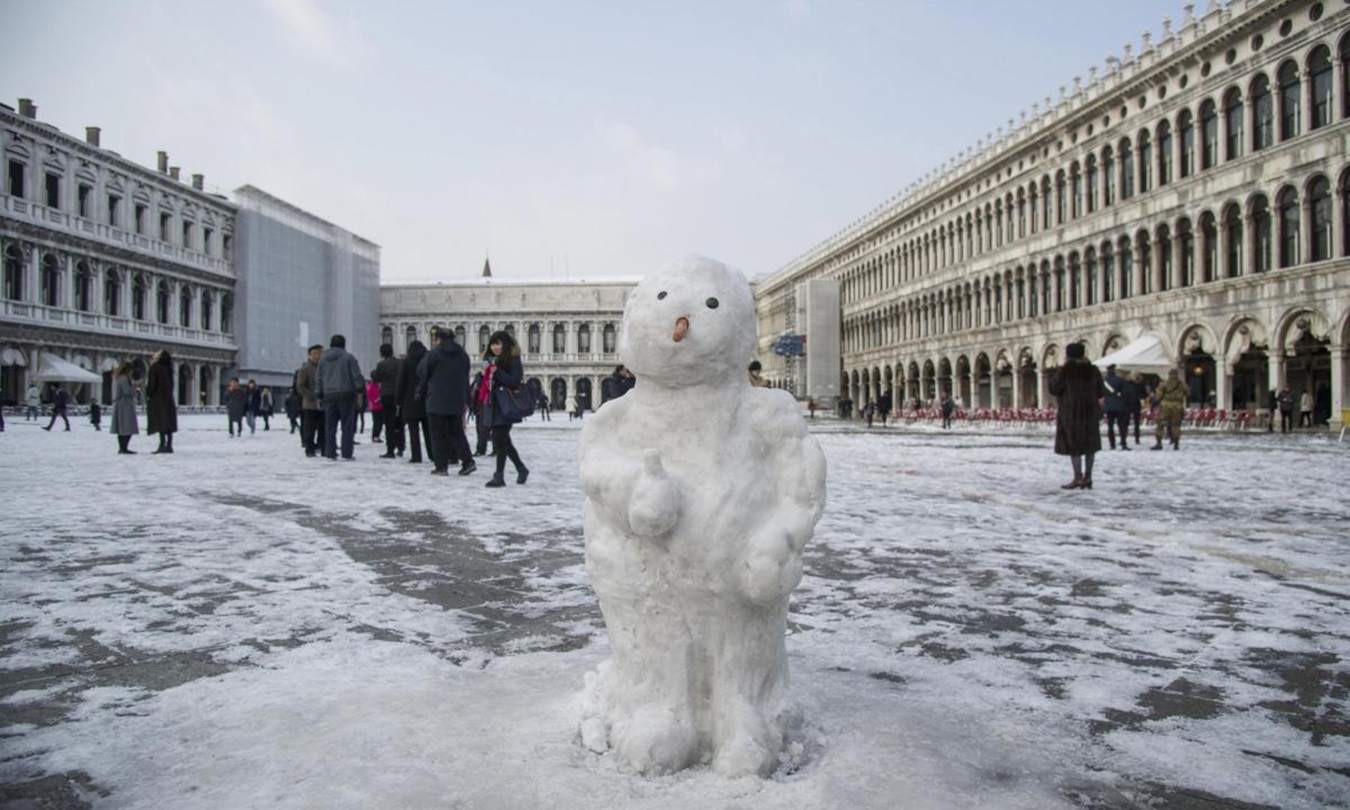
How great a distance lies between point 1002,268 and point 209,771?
1551 inches

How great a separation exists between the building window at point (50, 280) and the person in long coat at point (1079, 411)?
39.4 meters

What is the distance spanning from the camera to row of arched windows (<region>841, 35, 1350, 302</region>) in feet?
74.7

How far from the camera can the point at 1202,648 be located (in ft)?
10.0

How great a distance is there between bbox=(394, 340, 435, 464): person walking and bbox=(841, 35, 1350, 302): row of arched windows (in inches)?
896

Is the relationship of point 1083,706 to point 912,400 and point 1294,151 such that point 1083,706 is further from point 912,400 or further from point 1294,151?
point 912,400

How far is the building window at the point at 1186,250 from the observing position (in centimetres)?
2730

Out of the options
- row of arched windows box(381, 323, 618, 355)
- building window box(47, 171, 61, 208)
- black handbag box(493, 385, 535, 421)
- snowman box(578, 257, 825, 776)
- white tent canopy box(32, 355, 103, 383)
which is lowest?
snowman box(578, 257, 825, 776)

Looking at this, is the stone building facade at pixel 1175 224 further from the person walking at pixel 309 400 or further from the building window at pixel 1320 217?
the person walking at pixel 309 400

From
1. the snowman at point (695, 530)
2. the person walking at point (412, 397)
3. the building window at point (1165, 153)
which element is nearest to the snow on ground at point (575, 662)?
the snowman at point (695, 530)

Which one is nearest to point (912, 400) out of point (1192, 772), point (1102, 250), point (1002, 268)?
point (1002, 268)

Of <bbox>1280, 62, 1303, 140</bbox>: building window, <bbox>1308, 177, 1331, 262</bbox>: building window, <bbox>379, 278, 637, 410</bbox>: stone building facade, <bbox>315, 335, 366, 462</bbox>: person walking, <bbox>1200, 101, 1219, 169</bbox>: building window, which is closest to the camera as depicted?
<bbox>315, 335, 366, 462</bbox>: person walking

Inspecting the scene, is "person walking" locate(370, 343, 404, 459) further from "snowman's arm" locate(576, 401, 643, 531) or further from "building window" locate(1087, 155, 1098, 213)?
"building window" locate(1087, 155, 1098, 213)

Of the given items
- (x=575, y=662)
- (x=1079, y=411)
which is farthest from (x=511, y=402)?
(x=575, y=662)

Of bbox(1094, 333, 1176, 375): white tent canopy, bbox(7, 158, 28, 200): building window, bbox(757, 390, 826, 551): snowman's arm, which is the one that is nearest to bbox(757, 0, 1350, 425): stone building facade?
bbox(1094, 333, 1176, 375): white tent canopy
